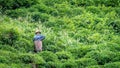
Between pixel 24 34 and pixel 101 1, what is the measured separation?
960 cm

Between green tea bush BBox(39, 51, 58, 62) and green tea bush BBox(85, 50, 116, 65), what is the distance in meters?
1.56

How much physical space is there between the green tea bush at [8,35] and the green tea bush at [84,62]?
325 centimetres

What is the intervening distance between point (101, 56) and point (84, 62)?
3.46ft

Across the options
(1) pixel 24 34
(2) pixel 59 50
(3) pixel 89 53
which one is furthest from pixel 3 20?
(3) pixel 89 53

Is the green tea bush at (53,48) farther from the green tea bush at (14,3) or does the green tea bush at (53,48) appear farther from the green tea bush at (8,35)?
the green tea bush at (14,3)

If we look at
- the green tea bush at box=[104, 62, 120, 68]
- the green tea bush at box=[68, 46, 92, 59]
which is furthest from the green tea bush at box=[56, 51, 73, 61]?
the green tea bush at box=[104, 62, 120, 68]

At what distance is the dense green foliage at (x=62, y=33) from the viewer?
16219mm

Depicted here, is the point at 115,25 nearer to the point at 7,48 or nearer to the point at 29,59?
the point at 7,48

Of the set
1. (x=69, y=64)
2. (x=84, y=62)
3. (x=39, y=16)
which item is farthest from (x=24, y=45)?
(x=39, y=16)

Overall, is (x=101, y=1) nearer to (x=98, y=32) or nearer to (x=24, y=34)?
(x=98, y=32)

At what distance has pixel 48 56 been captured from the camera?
653 inches

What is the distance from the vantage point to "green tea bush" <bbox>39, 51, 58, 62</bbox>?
54.1 feet

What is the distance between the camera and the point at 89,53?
1756 centimetres

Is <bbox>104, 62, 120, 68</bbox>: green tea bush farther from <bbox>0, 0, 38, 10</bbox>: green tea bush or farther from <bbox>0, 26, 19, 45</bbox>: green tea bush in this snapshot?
<bbox>0, 0, 38, 10</bbox>: green tea bush
